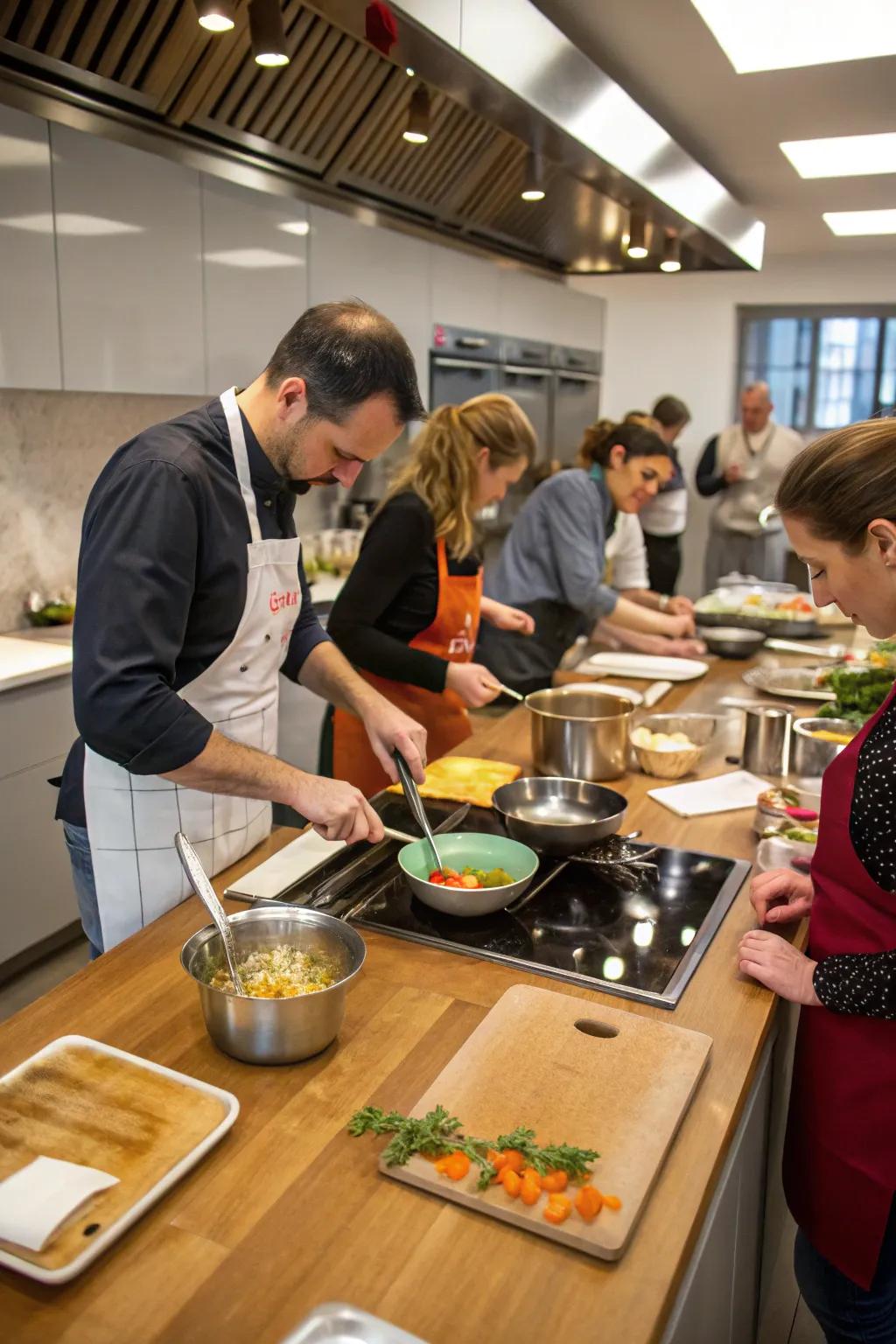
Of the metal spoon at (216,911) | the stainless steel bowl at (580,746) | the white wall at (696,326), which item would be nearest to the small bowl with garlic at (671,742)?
the stainless steel bowl at (580,746)

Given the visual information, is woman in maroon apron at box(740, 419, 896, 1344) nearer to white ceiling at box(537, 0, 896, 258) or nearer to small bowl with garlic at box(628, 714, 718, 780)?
small bowl with garlic at box(628, 714, 718, 780)

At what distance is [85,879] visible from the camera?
5.65 feet

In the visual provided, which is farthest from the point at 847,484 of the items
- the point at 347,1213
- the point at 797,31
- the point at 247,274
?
the point at 247,274

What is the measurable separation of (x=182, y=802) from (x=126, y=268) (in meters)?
2.18

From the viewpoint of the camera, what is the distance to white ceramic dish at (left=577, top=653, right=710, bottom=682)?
3152 millimetres

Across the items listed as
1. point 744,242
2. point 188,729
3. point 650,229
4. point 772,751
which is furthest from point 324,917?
point 744,242

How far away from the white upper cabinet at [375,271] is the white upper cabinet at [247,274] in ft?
0.31

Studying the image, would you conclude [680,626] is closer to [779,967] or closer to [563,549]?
[563,549]

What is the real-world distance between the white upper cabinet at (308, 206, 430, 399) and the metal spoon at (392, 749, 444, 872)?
2514mm

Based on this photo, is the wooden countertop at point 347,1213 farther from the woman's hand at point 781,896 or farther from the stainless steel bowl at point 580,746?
the stainless steel bowl at point 580,746

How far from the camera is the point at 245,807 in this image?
1731 millimetres

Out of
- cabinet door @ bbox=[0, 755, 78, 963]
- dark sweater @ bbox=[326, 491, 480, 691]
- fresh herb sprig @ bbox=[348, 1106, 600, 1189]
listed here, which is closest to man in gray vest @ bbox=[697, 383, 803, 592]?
dark sweater @ bbox=[326, 491, 480, 691]

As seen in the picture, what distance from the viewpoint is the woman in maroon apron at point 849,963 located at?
1254 millimetres

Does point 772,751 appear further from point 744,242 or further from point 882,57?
point 744,242
